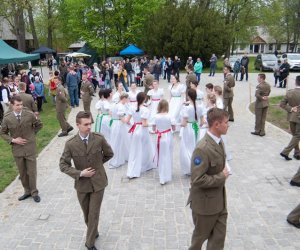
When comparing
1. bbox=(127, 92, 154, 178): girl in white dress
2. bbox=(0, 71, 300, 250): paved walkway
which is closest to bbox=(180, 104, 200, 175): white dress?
bbox=(0, 71, 300, 250): paved walkway

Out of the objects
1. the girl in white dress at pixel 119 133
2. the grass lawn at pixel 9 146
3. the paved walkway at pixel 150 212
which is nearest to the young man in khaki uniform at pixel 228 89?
the paved walkway at pixel 150 212

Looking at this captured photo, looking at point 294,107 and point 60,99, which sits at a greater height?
point 294,107

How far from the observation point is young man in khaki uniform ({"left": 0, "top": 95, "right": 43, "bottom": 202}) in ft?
21.6

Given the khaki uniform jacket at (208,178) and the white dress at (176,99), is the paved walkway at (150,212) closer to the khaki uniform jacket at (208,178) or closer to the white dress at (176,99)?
the khaki uniform jacket at (208,178)

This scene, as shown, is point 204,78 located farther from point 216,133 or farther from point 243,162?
point 216,133

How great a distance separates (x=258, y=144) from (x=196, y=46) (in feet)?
76.1

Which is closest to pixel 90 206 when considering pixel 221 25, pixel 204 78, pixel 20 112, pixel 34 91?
pixel 20 112

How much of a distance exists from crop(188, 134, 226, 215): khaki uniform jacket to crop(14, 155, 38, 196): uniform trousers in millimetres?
3867

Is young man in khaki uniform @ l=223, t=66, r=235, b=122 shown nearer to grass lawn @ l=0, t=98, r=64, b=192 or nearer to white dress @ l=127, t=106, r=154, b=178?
white dress @ l=127, t=106, r=154, b=178

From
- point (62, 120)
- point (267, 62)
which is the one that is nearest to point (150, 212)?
point (62, 120)

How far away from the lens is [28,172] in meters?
6.90

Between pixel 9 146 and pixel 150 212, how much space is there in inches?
267

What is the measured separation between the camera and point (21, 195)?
7414 mm

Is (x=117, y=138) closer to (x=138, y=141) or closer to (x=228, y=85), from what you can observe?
(x=138, y=141)
